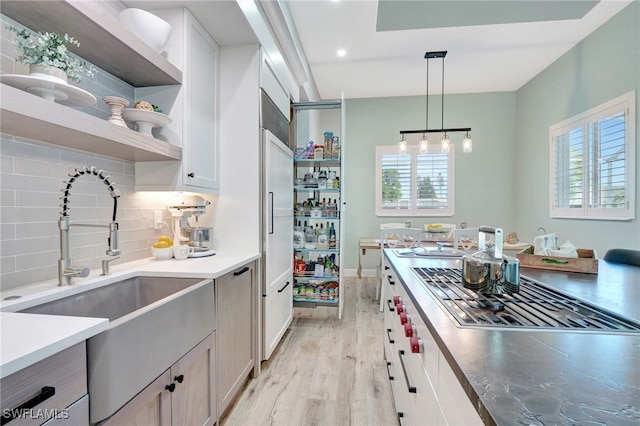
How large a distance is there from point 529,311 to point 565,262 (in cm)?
83

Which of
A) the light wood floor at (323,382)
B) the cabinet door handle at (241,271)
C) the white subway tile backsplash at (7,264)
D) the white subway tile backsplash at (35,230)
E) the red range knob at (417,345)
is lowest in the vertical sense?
the light wood floor at (323,382)

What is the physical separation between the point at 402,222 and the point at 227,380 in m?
3.94

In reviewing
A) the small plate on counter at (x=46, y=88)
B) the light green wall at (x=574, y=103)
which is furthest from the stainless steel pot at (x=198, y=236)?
the light green wall at (x=574, y=103)

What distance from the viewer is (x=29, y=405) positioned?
24.4 inches

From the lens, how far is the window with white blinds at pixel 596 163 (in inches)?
109

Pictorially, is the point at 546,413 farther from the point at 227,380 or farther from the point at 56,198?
the point at 56,198

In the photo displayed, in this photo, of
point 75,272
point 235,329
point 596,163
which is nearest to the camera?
point 75,272

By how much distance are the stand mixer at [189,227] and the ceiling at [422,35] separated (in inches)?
45.9

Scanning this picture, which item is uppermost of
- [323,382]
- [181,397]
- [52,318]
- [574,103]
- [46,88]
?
[574,103]

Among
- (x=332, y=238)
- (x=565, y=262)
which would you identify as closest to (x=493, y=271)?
(x=565, y=262)

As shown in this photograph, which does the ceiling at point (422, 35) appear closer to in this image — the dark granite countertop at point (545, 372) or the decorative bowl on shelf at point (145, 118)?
the decorative bowl on shelf at point (145, 118)

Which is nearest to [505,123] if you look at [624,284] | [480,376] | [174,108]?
[624,284]

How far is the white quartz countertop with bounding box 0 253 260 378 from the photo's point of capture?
24.7 inches

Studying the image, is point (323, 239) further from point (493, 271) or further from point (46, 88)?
point (46, 88)
